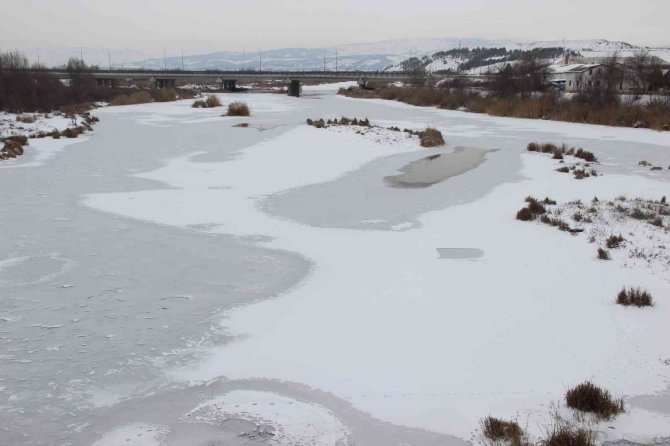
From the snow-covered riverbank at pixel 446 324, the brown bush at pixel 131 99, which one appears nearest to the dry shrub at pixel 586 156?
the snow-covered riverbank at pixel 446 324

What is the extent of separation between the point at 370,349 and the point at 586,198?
9445 millimetres

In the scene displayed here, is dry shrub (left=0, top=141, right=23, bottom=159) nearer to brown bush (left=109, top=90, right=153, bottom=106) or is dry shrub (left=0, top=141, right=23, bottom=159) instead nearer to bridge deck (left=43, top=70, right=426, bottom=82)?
brown bush (left=109, top=90, right=153, bottom=106)

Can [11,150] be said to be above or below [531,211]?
above

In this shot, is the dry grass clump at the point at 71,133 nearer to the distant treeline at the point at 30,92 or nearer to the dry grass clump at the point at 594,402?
the distant treeline at the point at 30,92

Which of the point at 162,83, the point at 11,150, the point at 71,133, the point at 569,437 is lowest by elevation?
the point at 569,437

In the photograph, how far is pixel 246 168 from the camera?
Result: 17.5 metres

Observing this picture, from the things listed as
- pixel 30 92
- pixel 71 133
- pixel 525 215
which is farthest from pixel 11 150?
pixel 30 92

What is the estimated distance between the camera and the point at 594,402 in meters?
4.68

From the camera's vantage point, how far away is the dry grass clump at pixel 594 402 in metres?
4.64

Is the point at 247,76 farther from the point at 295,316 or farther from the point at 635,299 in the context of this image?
the point at 635,299

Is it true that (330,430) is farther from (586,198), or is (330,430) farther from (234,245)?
(586,198)

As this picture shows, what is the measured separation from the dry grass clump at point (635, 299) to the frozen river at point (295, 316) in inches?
8.4

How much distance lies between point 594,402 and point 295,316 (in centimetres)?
337

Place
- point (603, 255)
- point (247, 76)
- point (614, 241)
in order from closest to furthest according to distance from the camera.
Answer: point (603, 255)
point (614, 241)
point (247, 76)
